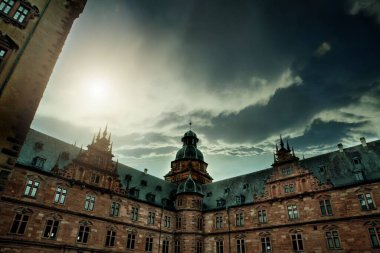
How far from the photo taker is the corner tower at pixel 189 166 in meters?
47.1

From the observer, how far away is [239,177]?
41.8 metres

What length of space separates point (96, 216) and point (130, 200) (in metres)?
5.40

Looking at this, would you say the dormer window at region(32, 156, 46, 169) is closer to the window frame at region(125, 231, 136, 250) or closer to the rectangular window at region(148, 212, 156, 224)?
the window frame at region(125, 231, 136, 250)

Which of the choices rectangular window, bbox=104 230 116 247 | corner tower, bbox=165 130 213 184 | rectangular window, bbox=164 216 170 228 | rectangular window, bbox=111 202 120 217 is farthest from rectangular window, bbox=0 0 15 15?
corner tower, bbox=165 130 213 184

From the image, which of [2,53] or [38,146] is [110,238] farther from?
[2,53]

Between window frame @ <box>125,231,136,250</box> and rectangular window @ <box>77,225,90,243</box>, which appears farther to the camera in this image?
window frame @ <box>125,231,136,250</box>

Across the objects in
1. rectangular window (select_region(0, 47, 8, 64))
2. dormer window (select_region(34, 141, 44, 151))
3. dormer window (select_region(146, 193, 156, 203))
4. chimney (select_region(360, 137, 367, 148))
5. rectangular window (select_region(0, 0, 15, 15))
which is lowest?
dormer window (select_region(146, 193, 156, 203))

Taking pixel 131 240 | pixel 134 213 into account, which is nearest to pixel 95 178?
pixel 134 213

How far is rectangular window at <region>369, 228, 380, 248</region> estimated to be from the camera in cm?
2370

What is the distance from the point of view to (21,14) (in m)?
14.5

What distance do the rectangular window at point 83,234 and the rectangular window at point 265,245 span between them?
20.6 metres

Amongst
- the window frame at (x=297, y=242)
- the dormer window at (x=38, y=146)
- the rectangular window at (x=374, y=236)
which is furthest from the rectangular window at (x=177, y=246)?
the rectangular window at (x=374, y=236)

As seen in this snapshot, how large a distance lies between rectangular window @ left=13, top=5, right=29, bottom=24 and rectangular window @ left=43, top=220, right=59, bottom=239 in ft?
64.1

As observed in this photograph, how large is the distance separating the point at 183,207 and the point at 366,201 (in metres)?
23.1
